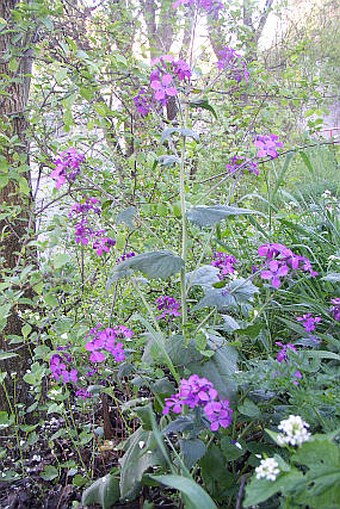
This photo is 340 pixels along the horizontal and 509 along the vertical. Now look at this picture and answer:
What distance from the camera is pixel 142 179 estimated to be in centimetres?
191

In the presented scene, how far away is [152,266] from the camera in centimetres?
100

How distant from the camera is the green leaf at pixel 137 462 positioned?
105 cm

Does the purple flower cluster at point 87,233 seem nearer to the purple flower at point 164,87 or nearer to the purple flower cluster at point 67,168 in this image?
the purple flower cluster at point 67,168

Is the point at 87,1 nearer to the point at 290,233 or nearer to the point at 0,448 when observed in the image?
the point at 290,233

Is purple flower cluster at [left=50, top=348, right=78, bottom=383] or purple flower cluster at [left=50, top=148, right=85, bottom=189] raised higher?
purple flower cluster at [left=50, top=148, right=85, bottom=189]

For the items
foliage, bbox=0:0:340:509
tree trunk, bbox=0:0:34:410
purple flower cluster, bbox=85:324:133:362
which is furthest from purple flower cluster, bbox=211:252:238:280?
tree trunk, bbox=0:0:34:410

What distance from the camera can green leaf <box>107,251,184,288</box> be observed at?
0.99 metres

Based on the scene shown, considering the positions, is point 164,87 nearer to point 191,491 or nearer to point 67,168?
point 67,168

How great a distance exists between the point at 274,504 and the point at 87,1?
183cm

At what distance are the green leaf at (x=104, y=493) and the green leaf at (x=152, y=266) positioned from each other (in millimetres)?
462

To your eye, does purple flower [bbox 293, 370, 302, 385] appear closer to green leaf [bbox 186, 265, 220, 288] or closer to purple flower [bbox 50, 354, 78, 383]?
green leaf [bbox 186, 265, 220, 288]

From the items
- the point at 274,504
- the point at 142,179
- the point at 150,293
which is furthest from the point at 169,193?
the point at 274,504

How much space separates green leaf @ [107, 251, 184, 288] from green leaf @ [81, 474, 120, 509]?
462 mm

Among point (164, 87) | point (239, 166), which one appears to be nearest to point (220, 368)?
point (239, 166)
